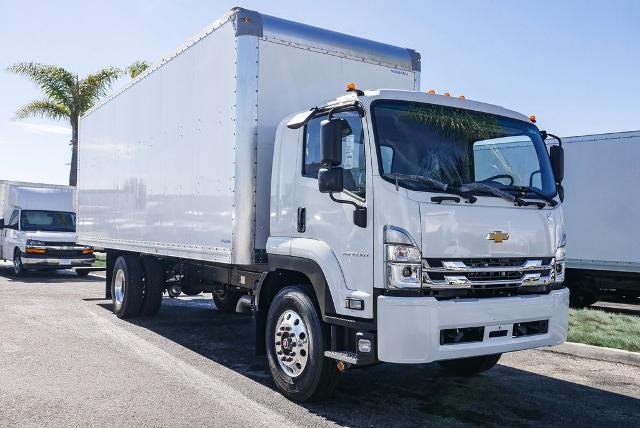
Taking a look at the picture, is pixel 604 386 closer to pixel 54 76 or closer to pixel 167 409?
pixel 167 409

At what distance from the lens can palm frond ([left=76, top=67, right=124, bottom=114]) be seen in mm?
27844

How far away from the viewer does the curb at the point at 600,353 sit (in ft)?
22.9

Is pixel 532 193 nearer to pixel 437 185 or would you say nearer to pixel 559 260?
pixel 559 260

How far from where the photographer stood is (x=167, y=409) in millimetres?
5121

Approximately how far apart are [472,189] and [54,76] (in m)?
27.0

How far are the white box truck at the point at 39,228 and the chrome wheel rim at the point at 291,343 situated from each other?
46.1 ft

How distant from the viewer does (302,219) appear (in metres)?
5.56

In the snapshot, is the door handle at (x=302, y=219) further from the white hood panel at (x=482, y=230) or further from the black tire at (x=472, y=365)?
the black tire at (x=472, y=365)

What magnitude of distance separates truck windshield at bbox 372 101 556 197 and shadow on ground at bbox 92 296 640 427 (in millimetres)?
1896

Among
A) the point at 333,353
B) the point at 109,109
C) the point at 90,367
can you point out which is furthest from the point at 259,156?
the point at 109,109

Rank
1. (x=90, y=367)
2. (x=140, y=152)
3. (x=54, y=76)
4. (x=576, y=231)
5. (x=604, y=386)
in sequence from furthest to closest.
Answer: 1. (x=54, y=76)
2. (x=576, y=231)
3. (x=140, y=152)
4. (x=90, y=367)
5. (x=604, y=386)

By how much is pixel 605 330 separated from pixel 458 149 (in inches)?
188

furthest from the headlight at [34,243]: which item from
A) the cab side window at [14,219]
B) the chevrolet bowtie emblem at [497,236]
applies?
the chevrolet bowtie emblem at [497,236]

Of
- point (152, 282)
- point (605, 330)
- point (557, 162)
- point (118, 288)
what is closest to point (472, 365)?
point (557, 162)
